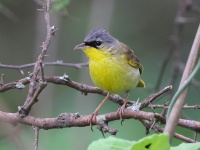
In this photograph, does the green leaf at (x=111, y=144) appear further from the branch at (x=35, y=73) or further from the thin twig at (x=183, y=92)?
the branch at (x=35, y=73)

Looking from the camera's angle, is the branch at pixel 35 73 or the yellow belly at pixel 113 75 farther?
the yellow belly at pixel 113 75

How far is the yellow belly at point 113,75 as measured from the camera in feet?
11.3

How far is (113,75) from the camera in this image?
11.6 ft

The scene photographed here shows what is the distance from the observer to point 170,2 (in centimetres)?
810

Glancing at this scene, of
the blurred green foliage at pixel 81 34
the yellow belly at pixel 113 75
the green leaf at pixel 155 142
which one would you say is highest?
the green leaf at pixel 155 142

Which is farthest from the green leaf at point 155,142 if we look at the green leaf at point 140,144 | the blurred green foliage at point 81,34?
the blurred green foliage at point 81,34

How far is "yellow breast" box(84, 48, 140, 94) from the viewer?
3441 millimetres

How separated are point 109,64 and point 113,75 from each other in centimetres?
14

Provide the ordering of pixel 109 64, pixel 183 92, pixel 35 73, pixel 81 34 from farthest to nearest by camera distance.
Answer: pixel 81 34
pixel 109 64
pixel 35 73
pixel 183 92

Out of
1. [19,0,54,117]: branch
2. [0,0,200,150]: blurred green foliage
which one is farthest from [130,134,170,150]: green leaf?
[0,0,200,150]: blurred green foliage

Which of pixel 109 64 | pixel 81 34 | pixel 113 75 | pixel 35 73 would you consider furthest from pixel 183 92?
pixel 81 34

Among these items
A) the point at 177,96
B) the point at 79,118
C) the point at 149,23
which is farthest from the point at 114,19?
the point at 177,96

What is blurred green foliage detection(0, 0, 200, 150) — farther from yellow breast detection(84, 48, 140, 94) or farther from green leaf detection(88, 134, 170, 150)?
green leaf detection(88, 134, 170, 150)

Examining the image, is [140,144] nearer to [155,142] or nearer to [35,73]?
[155,142]
